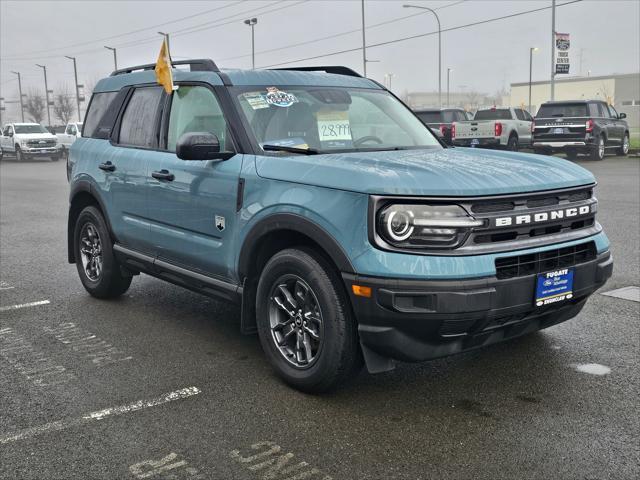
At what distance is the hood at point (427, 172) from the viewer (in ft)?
11.3

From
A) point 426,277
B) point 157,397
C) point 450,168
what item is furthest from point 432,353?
point 157,397

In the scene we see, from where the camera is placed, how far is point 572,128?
2302 centimetres

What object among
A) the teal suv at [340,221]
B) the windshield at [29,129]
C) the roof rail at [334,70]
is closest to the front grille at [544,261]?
the teal suv at [340,221]

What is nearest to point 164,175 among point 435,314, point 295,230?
point 295,230

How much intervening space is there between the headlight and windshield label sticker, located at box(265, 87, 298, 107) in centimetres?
150

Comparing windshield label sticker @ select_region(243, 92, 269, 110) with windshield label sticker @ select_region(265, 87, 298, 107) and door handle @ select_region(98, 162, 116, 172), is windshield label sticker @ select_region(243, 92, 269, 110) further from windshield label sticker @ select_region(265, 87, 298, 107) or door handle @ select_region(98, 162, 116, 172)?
door handle @ select_region(98, 162, 116, 172)

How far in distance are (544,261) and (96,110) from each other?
435cm

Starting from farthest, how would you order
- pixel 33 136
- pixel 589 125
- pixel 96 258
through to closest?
pixel 33 136 → pixel 589 125 → pixel 96 258

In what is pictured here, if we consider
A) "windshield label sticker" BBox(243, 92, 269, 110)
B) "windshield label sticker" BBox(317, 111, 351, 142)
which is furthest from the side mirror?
"windshield label sticker" BBox(317, 111, 351, 142)

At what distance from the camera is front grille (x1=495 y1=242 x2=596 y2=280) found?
3506 millimetres

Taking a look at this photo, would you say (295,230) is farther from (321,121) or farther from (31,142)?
(31,142)

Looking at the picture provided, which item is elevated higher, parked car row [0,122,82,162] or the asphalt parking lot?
parked car row [0,122,82,162]

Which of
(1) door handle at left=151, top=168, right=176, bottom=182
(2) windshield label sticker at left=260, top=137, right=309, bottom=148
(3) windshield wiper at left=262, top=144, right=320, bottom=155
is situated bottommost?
(1) door handle at left=151, top=168, right=176, bottom=182

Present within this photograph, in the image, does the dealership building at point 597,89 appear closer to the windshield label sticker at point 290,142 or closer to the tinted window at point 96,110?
the tinted window at point 96,110
